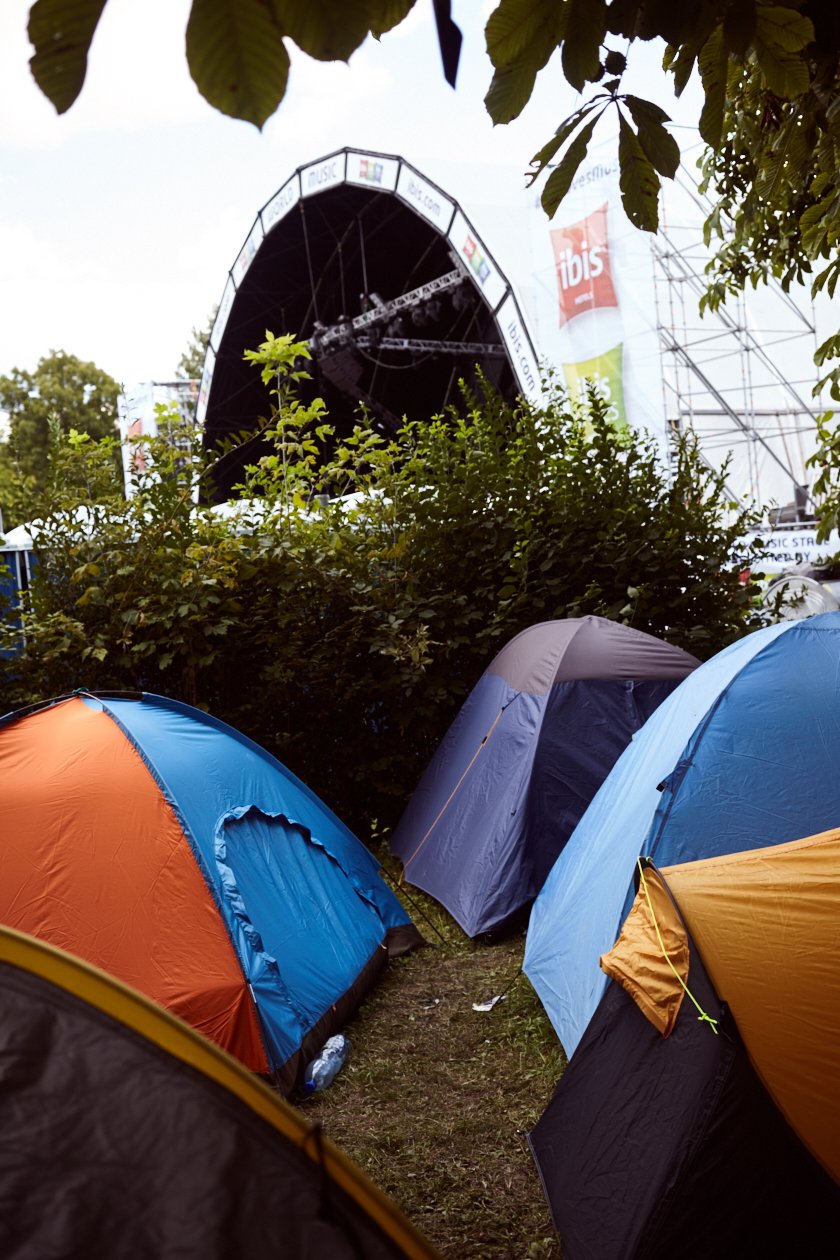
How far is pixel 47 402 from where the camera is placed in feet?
106

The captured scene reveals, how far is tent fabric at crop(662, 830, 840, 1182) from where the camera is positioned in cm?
232

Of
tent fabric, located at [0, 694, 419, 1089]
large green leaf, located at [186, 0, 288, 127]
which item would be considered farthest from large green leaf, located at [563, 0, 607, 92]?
tent fabric, located at [0, 694, 419, 1089]

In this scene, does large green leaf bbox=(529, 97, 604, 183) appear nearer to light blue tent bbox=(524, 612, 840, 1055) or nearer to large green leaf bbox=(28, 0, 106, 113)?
large green leaf bbox=(28, 0, 106, 113)

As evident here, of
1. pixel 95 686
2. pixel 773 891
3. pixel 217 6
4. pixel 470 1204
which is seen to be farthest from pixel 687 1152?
pixel 95 686

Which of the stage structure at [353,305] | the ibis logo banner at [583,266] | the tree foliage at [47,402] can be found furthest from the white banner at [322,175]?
the tree foliage at [47,402]

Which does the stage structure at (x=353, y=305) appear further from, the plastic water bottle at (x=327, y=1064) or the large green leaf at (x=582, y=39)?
the large green leaf at (x=582, y=39)

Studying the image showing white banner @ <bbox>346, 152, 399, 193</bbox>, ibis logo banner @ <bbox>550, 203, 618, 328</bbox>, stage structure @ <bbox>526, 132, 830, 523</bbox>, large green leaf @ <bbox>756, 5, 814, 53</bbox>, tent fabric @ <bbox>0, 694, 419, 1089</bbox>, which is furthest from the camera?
ibis logo banner @ <bbox>550, 203, 618, 328</bbox>

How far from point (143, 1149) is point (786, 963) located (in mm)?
1595

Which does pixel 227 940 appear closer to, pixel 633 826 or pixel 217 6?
pixel 633 826

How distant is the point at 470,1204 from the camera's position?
2854 millimetres

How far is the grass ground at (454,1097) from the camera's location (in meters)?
2.79

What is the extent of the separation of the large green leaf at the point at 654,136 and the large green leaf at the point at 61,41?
0.89 metres

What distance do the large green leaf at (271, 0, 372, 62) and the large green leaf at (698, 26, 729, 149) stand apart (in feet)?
2.77

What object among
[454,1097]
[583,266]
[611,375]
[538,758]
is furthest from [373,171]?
[454,1097]
